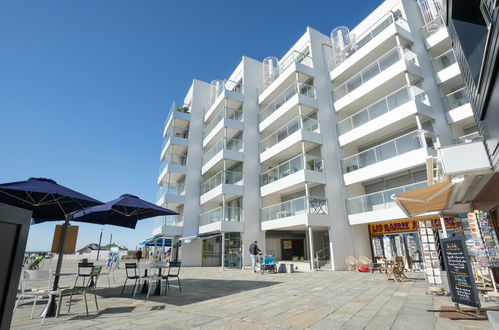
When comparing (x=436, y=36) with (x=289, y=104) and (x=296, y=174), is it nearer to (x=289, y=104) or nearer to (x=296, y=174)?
(x=289, y=104)

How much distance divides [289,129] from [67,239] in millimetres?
15355

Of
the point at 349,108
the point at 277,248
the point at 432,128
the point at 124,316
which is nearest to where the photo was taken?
the point at 124,316

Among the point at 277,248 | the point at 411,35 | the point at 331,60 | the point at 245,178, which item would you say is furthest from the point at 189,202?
the point at 411,35

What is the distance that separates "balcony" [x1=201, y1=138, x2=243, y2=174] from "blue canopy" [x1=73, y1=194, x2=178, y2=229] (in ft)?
35.8

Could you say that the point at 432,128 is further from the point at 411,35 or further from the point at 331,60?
the point at 331,60

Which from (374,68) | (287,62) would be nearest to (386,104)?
(374,68)

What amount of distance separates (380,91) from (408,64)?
7.13 feet

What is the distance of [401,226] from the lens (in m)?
14.7

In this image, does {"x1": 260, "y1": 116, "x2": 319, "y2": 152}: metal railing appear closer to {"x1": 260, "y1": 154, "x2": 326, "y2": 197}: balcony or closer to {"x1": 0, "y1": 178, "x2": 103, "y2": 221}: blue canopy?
{"x1": 260, "y1": 154, "x2": 326, "y2": 197}: balcony

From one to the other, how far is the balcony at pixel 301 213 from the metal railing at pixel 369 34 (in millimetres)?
11287

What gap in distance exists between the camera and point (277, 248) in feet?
66.2

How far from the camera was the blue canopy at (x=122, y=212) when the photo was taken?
7.73 meters

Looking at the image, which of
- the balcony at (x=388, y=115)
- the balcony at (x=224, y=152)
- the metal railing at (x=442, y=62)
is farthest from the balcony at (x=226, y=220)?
the metal railing at (x=442, y=62)

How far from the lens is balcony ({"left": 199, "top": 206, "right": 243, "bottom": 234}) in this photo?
18.0 meters
